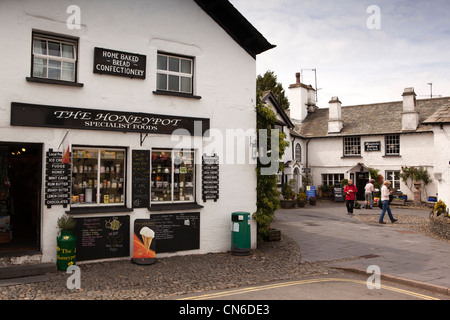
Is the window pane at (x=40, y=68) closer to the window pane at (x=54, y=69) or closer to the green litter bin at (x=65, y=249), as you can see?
the window pane at (x=54, y=69)

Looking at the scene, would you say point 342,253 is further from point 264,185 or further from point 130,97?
point 130,97

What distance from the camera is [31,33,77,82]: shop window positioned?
28.4ft

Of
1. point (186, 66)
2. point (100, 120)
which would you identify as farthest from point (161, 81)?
point (100, 120)

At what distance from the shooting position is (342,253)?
35.1ft

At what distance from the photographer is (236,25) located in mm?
11023

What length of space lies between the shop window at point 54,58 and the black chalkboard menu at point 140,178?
249 cm

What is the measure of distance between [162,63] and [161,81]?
0.52 metres

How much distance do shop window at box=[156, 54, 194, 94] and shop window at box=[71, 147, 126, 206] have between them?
7.45 feet

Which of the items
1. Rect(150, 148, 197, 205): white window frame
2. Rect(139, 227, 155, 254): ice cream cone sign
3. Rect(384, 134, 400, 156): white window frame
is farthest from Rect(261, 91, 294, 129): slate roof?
Rect(139, 227, 155, 254): ice cream cone sign

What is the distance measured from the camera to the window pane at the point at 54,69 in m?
8.80

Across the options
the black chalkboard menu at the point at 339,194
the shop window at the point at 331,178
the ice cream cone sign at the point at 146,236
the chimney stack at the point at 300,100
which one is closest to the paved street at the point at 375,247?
the ice cream cone sign at the point at 146,236

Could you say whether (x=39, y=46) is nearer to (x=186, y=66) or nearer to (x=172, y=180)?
(x=186, y=66)

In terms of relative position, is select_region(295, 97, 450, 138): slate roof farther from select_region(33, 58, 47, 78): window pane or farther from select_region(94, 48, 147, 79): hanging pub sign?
select_region(33, 58, 47, 78): window pane

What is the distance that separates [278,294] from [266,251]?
4027 mm
